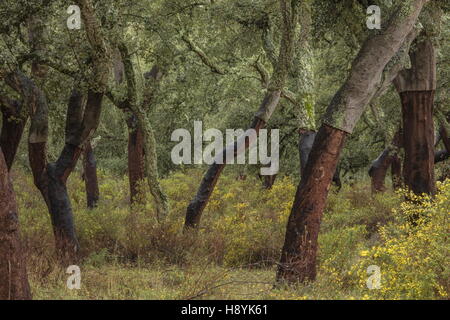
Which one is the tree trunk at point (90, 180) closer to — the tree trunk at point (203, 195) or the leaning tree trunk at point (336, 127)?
the tree trunk at point (203, 195)

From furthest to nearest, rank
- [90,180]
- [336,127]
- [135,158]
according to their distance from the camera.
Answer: [90,180], [135,158], [336,127]

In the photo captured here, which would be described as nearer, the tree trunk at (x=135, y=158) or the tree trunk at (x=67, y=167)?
the tree trunk at (x=67, y=167)

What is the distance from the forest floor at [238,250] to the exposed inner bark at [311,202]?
42cm

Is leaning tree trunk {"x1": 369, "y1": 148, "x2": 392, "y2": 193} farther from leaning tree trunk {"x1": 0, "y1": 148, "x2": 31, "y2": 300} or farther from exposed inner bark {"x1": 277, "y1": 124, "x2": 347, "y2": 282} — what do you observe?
leaning tree trunk {"x1": 0, "y1": 148, "x2": 31, "y2": 300}

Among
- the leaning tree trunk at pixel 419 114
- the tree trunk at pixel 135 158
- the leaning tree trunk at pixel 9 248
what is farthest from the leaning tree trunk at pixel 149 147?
the leaning tree trunk at pixel 9 248

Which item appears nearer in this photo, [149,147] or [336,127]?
[336,127]

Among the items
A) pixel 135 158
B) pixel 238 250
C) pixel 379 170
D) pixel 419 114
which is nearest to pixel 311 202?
pixel 238 250

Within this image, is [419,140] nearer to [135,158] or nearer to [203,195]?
[203,195]

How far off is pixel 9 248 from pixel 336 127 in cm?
511

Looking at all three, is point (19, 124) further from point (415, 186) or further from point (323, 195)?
point (415, 186)

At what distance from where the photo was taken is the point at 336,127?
896 cm

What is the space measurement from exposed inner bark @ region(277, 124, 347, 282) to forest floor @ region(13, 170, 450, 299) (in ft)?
1.36

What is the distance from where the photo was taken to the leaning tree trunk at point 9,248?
6113mm
